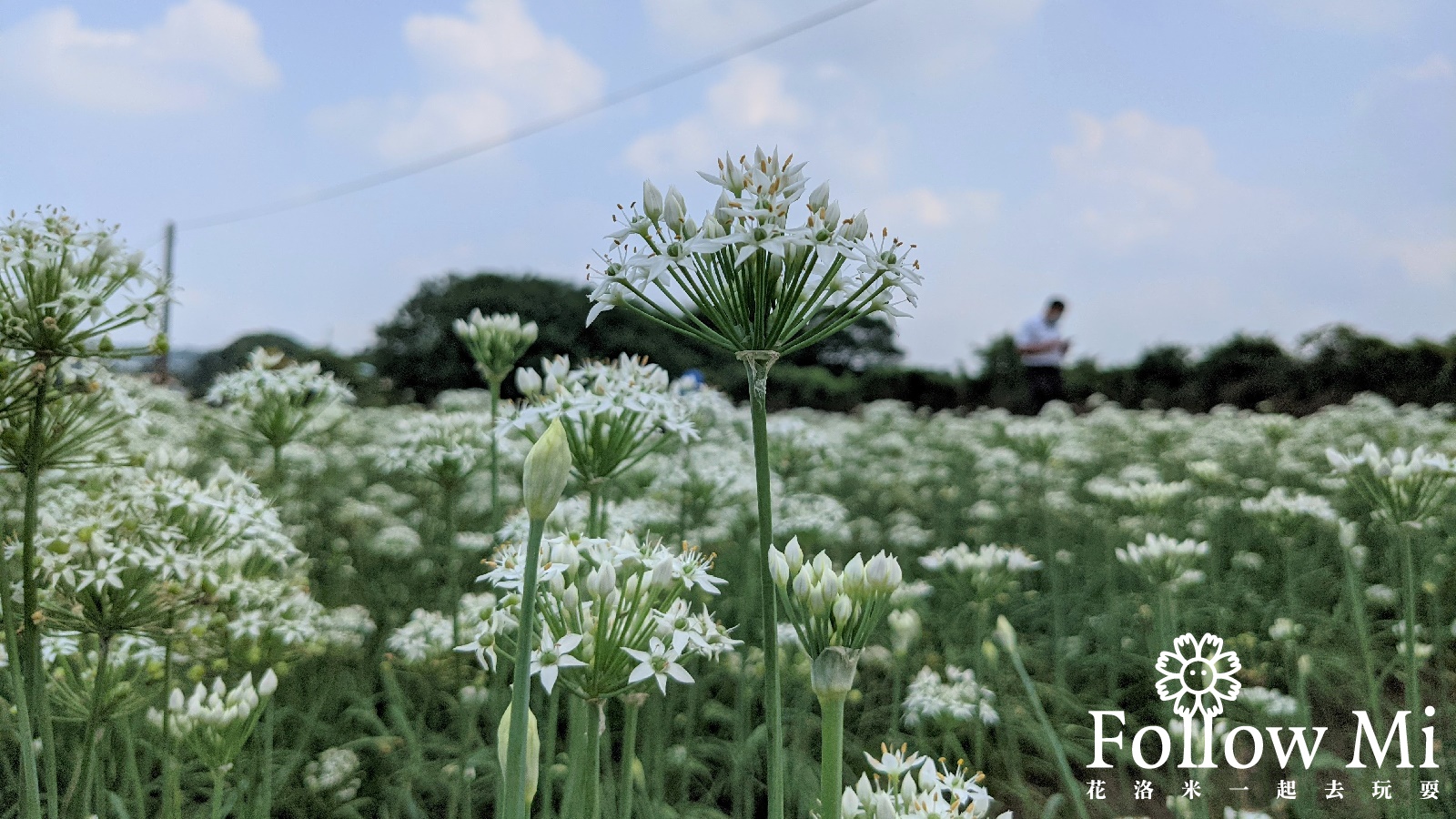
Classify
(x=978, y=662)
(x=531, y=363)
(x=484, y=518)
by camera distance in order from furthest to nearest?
(x=531, y=363)
(x=484, y=518)
(x=978, y=662)

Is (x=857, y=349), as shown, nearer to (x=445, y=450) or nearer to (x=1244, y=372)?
(x=1244, y=372)

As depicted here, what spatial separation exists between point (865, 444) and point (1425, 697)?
6.28 metres

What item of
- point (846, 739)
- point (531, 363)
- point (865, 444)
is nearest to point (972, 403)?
point (531, 363)

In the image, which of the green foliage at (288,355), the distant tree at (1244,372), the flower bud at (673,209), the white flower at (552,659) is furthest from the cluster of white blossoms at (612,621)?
the distant tree at (1244,372)

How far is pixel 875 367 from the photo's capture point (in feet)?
98.2

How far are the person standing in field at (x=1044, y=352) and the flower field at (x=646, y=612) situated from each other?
8178 mm

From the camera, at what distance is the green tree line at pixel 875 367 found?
816 inches

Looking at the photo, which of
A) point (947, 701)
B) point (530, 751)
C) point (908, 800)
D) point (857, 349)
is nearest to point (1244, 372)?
point (857, 349)

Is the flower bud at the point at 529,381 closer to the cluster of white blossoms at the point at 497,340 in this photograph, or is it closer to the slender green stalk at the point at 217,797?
the cluster of white blossoms at the point at 497,340

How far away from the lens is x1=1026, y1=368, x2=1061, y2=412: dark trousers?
17.0 metres

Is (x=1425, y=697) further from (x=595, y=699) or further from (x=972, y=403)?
(x=972, y=403)

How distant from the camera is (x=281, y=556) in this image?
308 centimetres

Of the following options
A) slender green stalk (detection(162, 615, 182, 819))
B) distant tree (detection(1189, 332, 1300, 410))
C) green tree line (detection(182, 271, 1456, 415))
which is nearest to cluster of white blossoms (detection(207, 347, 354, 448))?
slender green stalk (detection(162, 615, 182, 819))

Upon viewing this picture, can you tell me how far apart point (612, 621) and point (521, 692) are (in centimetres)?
62
